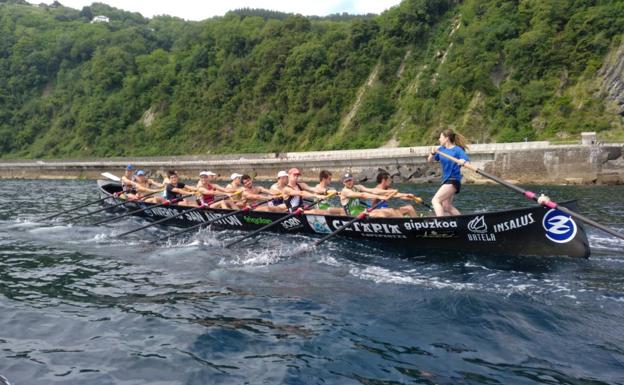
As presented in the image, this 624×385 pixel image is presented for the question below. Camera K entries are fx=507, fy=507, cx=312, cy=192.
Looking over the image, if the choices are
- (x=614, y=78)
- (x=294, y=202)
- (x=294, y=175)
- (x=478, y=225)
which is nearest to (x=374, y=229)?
(x=478, y=225)

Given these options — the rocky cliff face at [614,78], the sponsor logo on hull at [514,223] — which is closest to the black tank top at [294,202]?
the sponsor logo on hull at [514,223]

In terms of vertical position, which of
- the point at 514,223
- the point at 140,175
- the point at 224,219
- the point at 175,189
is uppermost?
the point at 514,223

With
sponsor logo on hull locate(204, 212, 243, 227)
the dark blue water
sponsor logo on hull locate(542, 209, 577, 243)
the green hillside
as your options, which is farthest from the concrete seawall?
sponsor logo on hull locate(542, 209, 577, 243)

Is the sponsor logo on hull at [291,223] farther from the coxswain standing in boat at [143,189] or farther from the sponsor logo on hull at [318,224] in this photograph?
the coxswain standing in boat at [143,189]

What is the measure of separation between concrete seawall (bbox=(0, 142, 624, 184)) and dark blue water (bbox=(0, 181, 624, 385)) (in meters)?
22.2

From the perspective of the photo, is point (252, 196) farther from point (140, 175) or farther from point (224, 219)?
point (140, 175)

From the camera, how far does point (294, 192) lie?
14.6m

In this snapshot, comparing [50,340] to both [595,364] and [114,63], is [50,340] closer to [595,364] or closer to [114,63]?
[595,364]

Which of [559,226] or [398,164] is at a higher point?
[559,226]

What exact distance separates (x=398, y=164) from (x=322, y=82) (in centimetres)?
2628

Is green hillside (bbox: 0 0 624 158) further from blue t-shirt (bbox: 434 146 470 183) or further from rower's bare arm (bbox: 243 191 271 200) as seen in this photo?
rower's bare arm (bbox: 243 191 271 200)

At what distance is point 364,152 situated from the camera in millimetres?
44312

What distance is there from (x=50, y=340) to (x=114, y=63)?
96.8 meters

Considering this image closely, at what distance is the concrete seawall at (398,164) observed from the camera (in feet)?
105
